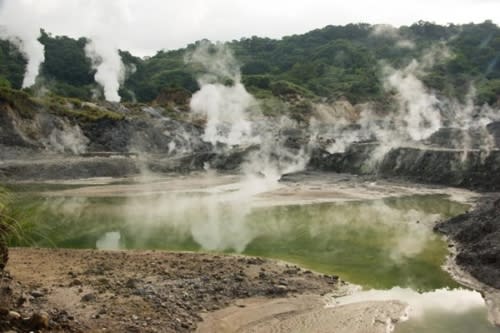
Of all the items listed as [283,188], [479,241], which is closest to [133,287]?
[479,241]

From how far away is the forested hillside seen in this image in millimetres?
99562

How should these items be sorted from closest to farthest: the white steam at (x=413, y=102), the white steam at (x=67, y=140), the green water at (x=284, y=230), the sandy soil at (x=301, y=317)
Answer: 1. the sandy soil at (x=301, y=317)
2. the green water at (x=284, y=230)
3. the white steam at (x=67, y=140)
4. the white steam at (x=413, y=102)

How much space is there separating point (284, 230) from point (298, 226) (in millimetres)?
1476

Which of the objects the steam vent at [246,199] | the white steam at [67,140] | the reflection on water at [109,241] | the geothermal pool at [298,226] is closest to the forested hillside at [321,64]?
the steam vent at [246,199]

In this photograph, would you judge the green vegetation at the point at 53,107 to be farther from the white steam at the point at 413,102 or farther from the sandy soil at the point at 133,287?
the sandy soil at the point at 133,287

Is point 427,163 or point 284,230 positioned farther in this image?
point 427,163

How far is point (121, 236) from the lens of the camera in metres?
24.6

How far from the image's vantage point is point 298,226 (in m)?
27.3

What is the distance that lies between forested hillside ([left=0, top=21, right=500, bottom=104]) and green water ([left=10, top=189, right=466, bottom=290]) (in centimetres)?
4860

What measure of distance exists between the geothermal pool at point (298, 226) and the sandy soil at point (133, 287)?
4.09ft

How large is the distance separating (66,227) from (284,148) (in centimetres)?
3232

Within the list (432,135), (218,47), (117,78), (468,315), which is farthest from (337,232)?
(218,47)

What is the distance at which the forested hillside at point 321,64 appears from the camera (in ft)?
327

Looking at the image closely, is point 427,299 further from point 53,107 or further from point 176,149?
point 53,107
